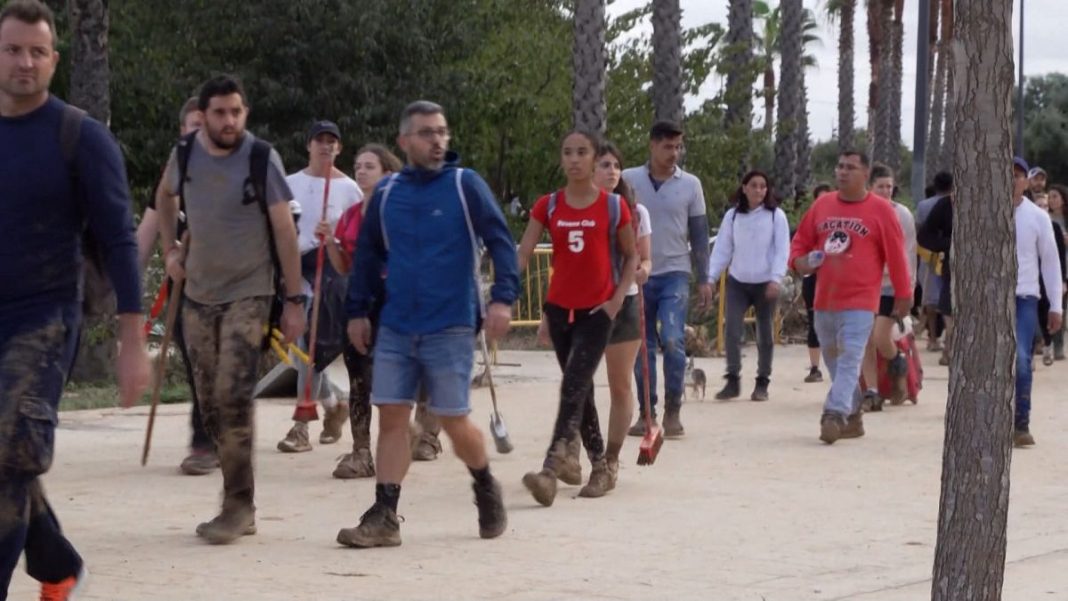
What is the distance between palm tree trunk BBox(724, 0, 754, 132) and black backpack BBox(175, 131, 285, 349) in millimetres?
20533

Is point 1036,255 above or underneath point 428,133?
underneath

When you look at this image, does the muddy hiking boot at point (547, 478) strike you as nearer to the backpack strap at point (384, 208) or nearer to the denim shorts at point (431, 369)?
the denim shorts at point (431, 369)

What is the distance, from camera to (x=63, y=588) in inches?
248

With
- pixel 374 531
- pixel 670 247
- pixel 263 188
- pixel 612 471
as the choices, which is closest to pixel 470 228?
pixel 263 188

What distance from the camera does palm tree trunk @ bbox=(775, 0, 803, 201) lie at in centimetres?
3266

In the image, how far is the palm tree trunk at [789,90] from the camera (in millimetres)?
32656

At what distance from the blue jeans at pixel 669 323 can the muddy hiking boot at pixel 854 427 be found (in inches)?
43.2

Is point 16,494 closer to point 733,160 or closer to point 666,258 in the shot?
point 666,258

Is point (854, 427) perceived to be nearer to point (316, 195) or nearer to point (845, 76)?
point (316, 195)

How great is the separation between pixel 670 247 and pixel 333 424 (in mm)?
2437

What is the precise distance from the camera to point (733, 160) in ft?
93.6

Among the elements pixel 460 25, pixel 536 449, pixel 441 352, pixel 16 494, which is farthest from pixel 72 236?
pixel 460 25

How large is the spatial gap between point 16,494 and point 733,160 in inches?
917

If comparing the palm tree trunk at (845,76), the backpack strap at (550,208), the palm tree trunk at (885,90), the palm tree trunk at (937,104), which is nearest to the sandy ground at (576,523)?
the backpack strap at (550,208)
